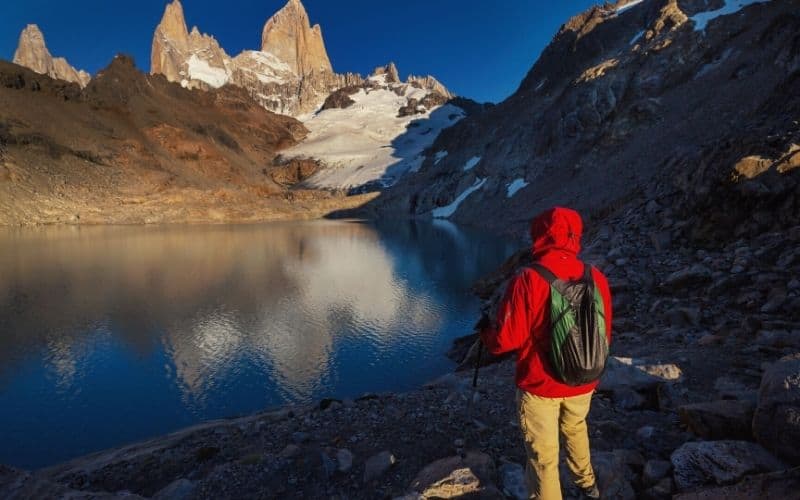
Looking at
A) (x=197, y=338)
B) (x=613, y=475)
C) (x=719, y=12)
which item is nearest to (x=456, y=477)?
(x=613, y=475)

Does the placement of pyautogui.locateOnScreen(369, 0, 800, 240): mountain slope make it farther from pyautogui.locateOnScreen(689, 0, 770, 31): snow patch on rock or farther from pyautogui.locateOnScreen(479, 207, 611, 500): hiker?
pyautogui.locateOnScreen(479, 207, 611, 500): hiker

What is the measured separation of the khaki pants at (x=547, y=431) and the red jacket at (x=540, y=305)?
9cm

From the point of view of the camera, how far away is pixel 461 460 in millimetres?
4738

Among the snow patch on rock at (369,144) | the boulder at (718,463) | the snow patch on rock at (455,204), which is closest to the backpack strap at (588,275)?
the boulder at (718,463)

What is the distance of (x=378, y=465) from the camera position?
5348 millimetres

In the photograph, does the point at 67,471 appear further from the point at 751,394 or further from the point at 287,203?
the point at 287,203

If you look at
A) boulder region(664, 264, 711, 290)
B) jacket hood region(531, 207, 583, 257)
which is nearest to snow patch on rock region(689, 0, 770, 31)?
boulder region(664, 264, 711, 290)

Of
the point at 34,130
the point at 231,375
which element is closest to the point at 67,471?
the point at 231,375

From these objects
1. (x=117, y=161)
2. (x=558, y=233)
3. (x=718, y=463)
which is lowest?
(x=718, y=463)

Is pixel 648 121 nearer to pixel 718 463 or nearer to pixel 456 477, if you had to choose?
pixel 718 463

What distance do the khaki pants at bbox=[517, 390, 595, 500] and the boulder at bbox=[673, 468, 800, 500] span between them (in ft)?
2.90

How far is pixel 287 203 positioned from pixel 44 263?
62.3m

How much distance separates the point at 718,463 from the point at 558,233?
217 cm

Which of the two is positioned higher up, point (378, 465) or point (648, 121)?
point (648, 121)
